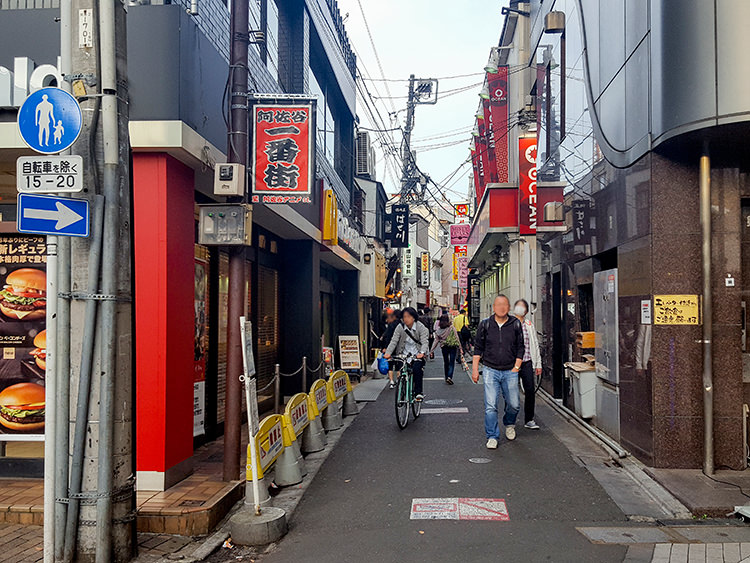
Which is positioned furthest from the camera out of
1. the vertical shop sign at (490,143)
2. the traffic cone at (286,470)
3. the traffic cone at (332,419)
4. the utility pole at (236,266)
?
the vertical shop sign at (490,143)

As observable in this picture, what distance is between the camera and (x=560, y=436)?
30.5 ft

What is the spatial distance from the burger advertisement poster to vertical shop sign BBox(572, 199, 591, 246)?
7.35 m

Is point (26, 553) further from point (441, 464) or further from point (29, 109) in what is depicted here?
point (441, 464)

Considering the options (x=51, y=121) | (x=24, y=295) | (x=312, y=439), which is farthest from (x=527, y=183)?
(x=51, y=121)

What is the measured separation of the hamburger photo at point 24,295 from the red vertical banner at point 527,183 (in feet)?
35.4

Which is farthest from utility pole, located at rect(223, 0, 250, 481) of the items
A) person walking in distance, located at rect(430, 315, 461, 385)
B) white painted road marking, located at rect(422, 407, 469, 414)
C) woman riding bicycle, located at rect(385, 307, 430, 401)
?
person walking in distance, located at rect(430, 315, 461, 385)

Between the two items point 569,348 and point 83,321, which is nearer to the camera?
point 83,321

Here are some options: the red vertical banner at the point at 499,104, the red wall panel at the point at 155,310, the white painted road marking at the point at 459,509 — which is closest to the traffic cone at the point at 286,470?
the red wall panel at the point at 155,310

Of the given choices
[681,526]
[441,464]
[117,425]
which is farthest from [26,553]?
[681,526]

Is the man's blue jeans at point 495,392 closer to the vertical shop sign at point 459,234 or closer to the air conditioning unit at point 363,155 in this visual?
the air conditioning unit at point 363,155

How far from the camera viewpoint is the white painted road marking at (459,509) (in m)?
5.79

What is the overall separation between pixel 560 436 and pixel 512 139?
1355 centimetres

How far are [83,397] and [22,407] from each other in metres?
2.69

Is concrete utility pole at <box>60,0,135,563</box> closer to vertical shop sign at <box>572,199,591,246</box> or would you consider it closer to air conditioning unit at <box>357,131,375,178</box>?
vertical shop sign at <box>572,199,591,246</box>
